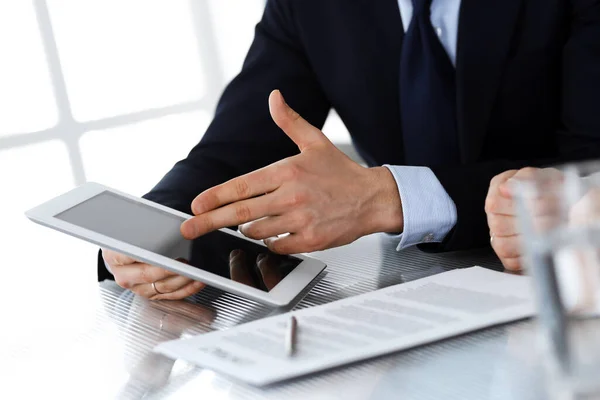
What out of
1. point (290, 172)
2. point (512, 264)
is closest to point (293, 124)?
point (290, 172)

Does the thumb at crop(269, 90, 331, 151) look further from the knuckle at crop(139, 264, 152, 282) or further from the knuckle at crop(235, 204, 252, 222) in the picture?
the knuckle at crop(139, 264, 152, 282)

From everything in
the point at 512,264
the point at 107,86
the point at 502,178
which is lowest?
the point at 107,86

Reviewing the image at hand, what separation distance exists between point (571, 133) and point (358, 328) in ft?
2.76

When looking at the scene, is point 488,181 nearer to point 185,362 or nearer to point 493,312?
point 493,312

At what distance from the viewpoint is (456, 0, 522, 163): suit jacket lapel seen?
64.7 inches

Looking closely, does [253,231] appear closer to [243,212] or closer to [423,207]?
[243,212]

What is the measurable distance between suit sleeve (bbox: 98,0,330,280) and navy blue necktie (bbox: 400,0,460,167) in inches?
10.1

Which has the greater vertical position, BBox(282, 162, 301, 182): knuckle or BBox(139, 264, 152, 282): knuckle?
BBox(282, 162, 301, 182): knuckle

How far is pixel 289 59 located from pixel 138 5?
402 cm

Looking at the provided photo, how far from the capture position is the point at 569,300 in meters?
0.64

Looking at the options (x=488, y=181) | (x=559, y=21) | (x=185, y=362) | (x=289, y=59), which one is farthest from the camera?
(x=289, y=59)

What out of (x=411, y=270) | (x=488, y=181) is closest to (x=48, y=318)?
(x=411, y=270)

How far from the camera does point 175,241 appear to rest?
116 centimetres

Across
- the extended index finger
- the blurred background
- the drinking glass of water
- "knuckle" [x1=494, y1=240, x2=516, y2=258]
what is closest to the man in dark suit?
the extended index finger
